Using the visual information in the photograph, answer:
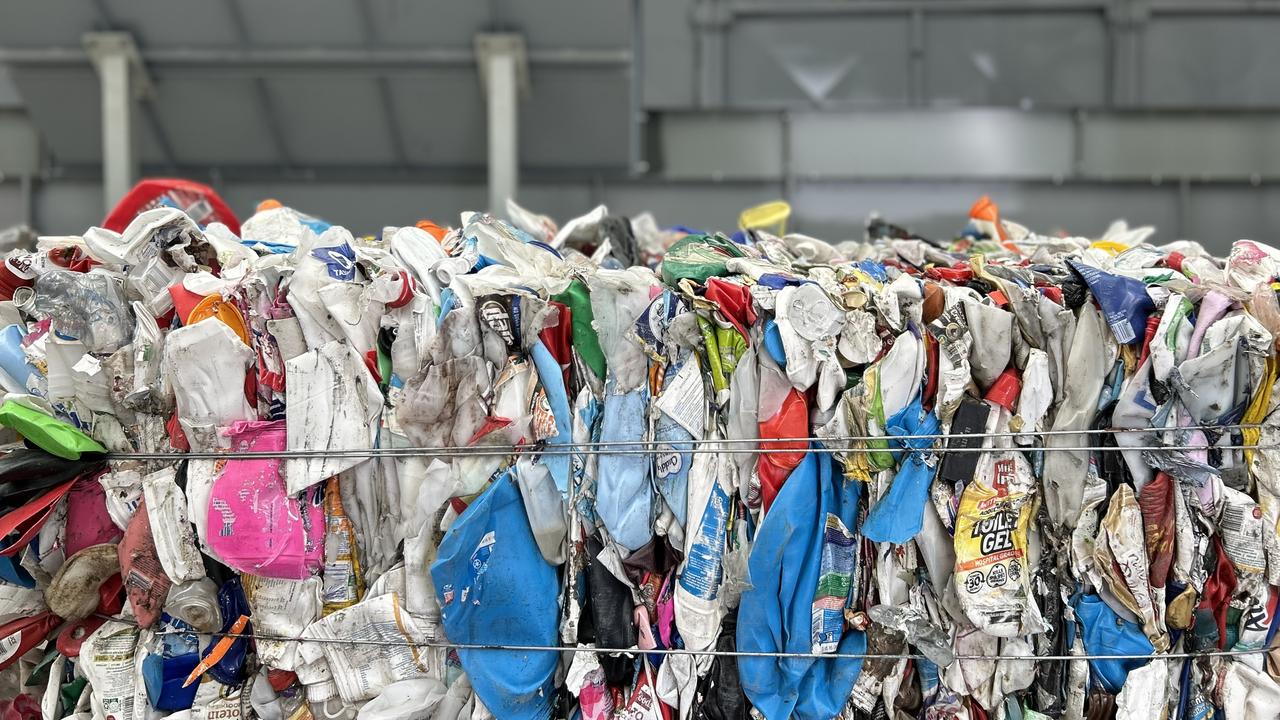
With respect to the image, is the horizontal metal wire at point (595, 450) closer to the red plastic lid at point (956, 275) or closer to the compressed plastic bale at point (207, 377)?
the compressed plastic bale at point (207, 377)

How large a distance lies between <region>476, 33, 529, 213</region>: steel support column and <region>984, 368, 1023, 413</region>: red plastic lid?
12.0 feet

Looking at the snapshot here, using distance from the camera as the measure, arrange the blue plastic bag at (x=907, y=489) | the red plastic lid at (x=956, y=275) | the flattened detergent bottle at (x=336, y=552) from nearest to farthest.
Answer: the blue plastic bag at (x=907, y=489), the flattened detergent bottle at (x=336, y=552), the red plastic lid at (x=956, y=275)

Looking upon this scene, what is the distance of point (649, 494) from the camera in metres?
1.91

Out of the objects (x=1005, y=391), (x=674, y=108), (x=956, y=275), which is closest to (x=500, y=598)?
(x=1005, y=391)

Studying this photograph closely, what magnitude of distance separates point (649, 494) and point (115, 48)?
16.0 ft

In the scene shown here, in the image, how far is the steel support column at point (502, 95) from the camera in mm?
4941

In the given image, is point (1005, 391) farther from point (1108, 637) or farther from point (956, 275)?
point (1108, 637)

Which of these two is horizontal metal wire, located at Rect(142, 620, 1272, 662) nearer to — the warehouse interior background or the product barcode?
the product barcode

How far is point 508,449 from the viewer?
1914 mm

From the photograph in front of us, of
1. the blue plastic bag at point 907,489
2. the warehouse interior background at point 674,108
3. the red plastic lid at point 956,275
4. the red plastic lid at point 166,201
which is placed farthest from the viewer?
the warehouse interior background at point 674,108

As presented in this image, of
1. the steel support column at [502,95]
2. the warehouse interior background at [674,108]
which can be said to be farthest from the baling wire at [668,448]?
the warehouse interior background at [674,108]

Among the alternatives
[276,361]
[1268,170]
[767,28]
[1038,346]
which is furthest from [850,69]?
[276,361]

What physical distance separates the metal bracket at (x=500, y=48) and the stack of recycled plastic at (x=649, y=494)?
10.8 ft

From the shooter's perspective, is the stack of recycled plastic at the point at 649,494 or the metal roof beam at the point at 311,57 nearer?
the stack of recycled plastic at the point at 649,494
